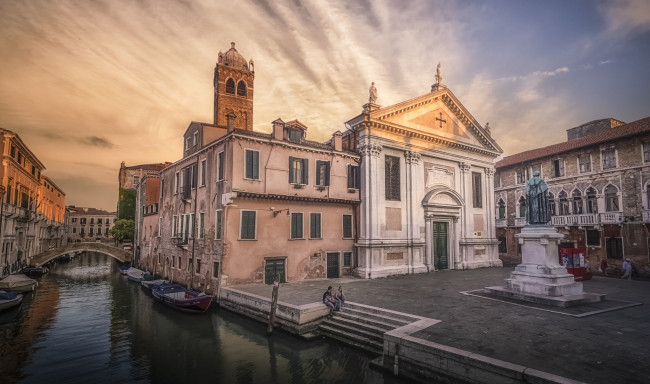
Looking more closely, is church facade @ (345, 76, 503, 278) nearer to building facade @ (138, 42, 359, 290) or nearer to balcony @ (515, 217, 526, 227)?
building facade @ (138, 42, 359, 290)

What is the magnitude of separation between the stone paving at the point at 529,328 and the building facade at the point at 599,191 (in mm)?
8742

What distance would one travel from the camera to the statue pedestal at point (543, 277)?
14.0 metres

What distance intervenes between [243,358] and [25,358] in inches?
285

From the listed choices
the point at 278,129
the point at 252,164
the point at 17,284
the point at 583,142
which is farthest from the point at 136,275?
the point at 583,142

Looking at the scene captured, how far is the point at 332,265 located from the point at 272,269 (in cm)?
415

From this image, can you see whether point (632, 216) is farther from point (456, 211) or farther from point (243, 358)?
point (243, 358)

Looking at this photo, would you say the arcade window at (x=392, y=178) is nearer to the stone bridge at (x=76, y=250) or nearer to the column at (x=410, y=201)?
the column at (x=410, y=201)

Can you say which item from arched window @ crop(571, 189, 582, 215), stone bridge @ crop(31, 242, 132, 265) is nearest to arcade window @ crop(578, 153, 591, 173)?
arched window @ crop(571, 189, 582, 215)

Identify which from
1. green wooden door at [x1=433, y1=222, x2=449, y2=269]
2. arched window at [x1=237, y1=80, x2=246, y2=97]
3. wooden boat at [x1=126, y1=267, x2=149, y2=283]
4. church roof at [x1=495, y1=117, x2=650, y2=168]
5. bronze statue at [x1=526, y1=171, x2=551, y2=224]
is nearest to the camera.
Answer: bronze statue at [x1=526, y1=171, x2=551, y2=224]

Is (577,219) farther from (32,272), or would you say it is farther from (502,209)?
(32,272)

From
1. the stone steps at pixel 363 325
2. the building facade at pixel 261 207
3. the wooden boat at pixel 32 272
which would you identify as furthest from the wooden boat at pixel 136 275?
the stone steps at pixel 363 325

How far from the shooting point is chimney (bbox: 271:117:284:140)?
20.7 metres

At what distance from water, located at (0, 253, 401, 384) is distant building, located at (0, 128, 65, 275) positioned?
49.8 feet

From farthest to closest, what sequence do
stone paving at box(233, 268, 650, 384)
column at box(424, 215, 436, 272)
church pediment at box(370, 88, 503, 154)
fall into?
column at box(424, 215, 436, 272) < church pediment at box(370, 88, 503, 154) < stone paving at box(233, 268, 650, 384)
